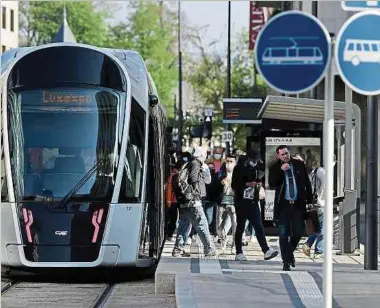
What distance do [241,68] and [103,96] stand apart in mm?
59290

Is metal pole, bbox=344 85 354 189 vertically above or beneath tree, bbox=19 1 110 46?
beneath

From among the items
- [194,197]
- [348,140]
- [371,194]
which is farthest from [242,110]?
[371,194]

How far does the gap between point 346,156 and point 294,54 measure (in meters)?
11.9

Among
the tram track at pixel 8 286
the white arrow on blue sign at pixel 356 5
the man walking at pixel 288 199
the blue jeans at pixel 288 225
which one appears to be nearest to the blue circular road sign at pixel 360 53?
the white arrow on blue sign at pixel 356 5

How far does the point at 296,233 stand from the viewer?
50.9 feet

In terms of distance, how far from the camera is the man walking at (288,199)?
15391 mm

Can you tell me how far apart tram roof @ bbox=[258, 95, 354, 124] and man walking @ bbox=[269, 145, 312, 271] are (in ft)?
17.3

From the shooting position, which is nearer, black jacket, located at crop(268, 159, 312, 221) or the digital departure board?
black jacket, located at crop(268, 159, 312, 221)

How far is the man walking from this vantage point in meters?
15.4

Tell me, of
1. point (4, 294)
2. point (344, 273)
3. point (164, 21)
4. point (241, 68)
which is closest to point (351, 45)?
point (344, 273)

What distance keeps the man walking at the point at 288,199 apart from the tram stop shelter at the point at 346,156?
3.58 meters

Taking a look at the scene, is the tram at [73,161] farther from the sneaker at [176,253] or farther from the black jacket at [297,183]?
the sneaker at [176,253]

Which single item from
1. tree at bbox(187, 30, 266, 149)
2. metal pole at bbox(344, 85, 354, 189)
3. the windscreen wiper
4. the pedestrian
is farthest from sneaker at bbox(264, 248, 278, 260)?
tree at bbox(187, 30, 266, 149)

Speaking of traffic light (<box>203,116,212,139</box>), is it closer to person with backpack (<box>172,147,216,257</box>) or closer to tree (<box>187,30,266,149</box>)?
person with backpack (<box>172,147,216,257</box>)
